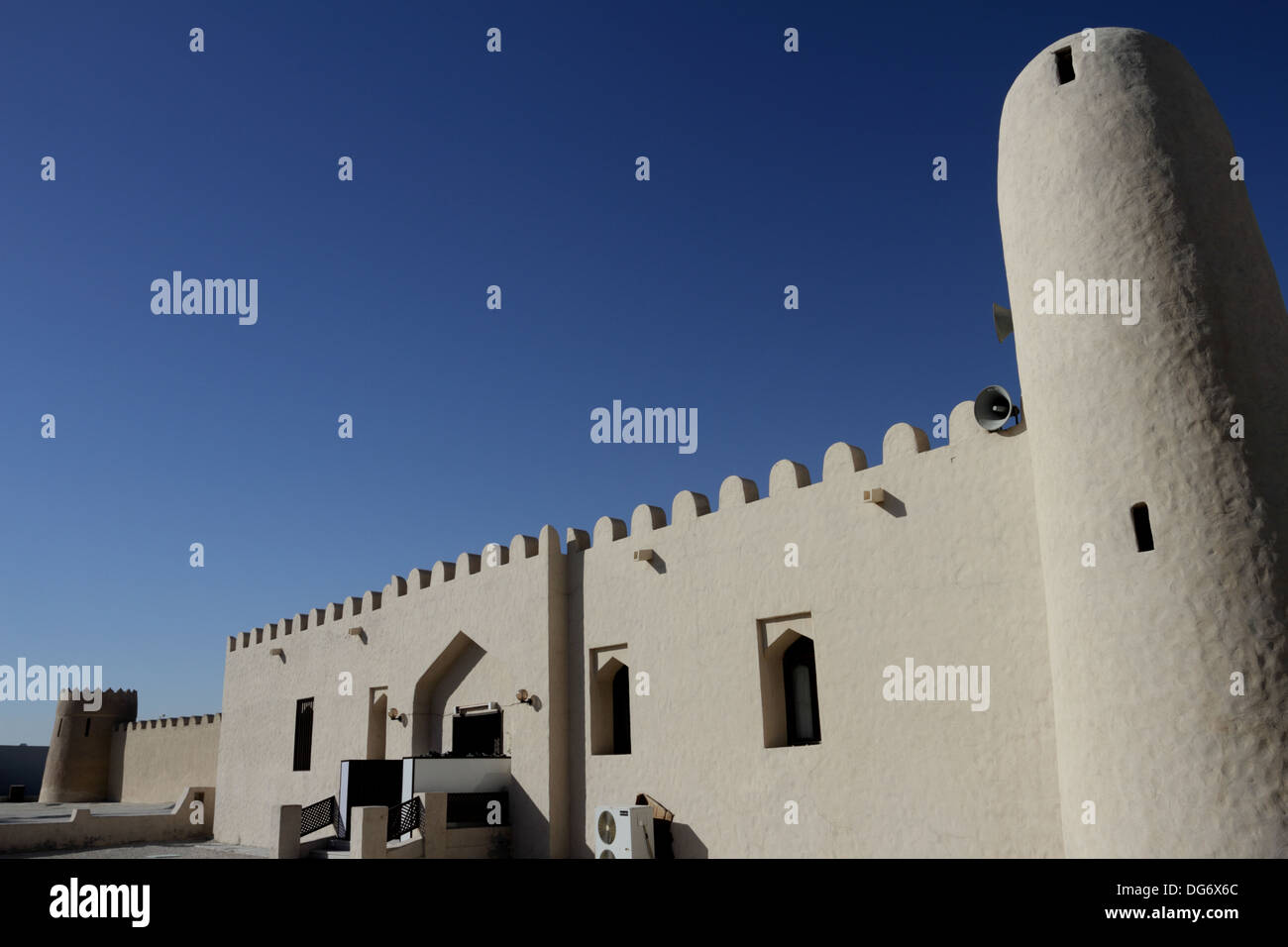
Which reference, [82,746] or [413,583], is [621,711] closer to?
[413,583]

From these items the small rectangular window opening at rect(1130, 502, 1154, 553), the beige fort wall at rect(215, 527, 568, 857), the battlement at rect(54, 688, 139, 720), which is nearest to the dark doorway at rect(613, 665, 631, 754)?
the beige fort wall at rect(215, 527, 568, 857)

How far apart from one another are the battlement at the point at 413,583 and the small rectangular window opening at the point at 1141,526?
28.6ft

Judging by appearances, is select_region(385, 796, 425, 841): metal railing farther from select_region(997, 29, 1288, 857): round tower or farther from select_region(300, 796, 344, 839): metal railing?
select_region(997, 29, 1288, 857): round tower

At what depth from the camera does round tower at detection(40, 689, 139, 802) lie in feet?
109

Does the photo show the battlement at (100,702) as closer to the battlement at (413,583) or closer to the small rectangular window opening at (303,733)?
the battlement at (413,583)

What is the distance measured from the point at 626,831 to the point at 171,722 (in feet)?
73.9

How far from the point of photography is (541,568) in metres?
15.2

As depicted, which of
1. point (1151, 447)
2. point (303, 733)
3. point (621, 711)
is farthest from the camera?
point (303, 733)

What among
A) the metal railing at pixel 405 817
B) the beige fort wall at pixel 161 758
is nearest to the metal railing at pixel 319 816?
the metal railing at pixel 405 817

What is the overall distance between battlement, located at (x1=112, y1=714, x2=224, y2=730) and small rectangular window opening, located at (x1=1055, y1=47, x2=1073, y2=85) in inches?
936

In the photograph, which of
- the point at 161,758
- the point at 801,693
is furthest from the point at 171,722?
the point at 801,693

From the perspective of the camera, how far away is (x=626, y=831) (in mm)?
12523
